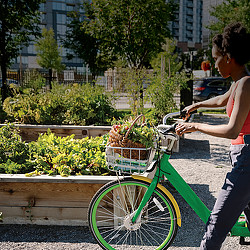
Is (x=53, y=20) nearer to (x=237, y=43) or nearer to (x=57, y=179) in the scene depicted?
(x=57, y=179)

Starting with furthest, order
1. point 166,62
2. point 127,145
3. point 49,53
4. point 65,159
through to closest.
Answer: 1. point 49,53
2. point 166,62
3. point 65,159
4. point 127,145

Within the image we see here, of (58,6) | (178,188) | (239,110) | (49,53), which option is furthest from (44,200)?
(58,6)

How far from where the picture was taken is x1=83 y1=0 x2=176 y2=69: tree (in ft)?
34.3

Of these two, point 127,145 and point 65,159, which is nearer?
point 127,145

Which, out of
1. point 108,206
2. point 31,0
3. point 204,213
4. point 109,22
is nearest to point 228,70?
point 204,213

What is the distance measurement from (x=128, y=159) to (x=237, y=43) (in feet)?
3.70

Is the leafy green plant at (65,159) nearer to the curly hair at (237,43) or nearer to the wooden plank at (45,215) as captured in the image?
the wooden plank at (45,215)

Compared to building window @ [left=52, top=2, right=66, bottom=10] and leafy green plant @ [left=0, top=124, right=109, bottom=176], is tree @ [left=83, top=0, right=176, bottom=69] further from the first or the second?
building window @ [left=52, top=2, right=66, bottom=10]

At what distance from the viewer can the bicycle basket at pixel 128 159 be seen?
250 centimetres

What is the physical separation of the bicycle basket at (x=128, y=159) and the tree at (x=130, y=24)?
8.09 m

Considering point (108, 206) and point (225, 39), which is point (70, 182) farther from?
point (225, 39)

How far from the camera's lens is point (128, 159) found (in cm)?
249

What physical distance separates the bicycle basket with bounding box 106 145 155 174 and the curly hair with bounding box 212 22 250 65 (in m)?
0.92

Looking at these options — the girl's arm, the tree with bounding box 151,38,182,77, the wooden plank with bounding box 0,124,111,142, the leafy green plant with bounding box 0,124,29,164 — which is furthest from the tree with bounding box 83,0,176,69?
the girl's arm
